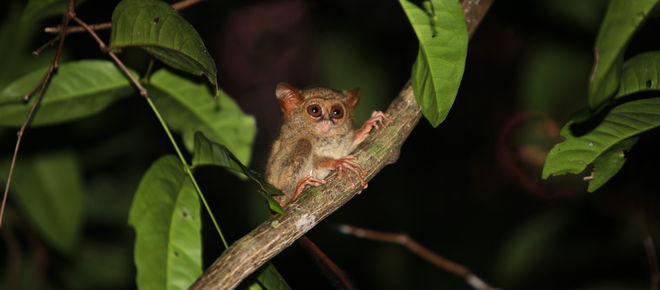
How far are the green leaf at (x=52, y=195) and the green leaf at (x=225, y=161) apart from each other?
5.58 ft

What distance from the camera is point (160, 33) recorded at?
1965 millimetres

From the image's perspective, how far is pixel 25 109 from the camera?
8.21 feet

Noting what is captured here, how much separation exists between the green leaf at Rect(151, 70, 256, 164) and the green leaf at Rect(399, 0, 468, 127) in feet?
3.88

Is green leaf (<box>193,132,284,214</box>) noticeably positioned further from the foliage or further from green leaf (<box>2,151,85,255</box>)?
green leaf (<box>2,151,85,255</box>)

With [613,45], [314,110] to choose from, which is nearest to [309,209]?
[613,45]

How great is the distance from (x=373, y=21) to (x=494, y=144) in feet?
5.94

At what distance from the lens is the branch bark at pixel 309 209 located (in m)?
1.84

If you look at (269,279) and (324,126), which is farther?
(324,126)

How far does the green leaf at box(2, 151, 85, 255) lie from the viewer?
3.44 meters

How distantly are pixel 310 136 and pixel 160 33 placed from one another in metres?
1.34

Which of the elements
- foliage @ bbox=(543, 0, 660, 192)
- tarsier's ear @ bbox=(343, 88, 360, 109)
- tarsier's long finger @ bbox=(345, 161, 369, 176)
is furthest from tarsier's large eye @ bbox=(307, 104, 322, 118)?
foliage @ bbox=(543, 0, 660, 192)

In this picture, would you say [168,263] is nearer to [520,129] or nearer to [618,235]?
[520,129]

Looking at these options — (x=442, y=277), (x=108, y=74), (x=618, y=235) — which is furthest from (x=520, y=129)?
(x=108, y=74)

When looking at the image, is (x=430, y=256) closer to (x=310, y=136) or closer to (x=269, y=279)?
(x=310, y=136)
